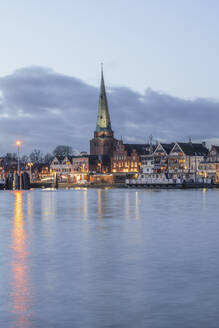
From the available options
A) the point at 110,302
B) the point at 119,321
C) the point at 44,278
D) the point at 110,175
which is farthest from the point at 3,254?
the point at 110,175

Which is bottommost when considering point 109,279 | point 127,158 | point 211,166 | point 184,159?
point 109,279

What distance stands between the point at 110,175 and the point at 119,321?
160008mm

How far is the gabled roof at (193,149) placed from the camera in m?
156

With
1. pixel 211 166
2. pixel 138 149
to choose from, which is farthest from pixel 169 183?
pixel 138 149

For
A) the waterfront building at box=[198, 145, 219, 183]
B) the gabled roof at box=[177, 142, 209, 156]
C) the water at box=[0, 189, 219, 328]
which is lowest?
the water at box=[0, 189, 219, 328]

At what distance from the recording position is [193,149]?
158750 mm

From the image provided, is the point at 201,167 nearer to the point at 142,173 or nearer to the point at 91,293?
the point at 142,173

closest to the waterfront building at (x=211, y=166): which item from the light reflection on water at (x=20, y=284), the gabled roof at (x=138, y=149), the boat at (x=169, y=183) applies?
the boat at (x=169, y=183)

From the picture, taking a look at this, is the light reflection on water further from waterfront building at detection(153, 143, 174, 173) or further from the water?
waterfront building at detection(153, 143, 174, 173)

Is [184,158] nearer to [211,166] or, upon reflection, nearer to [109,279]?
Result: [211,166]

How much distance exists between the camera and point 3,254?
2145 cm

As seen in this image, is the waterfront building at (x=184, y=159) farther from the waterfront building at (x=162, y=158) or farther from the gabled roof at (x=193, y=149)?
the waterfront building at (x=162, y=158)

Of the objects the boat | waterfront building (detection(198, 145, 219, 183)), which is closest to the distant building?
waterfront building (detection(198, 145, 219, 183))

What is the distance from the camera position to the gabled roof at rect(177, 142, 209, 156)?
156312mm
